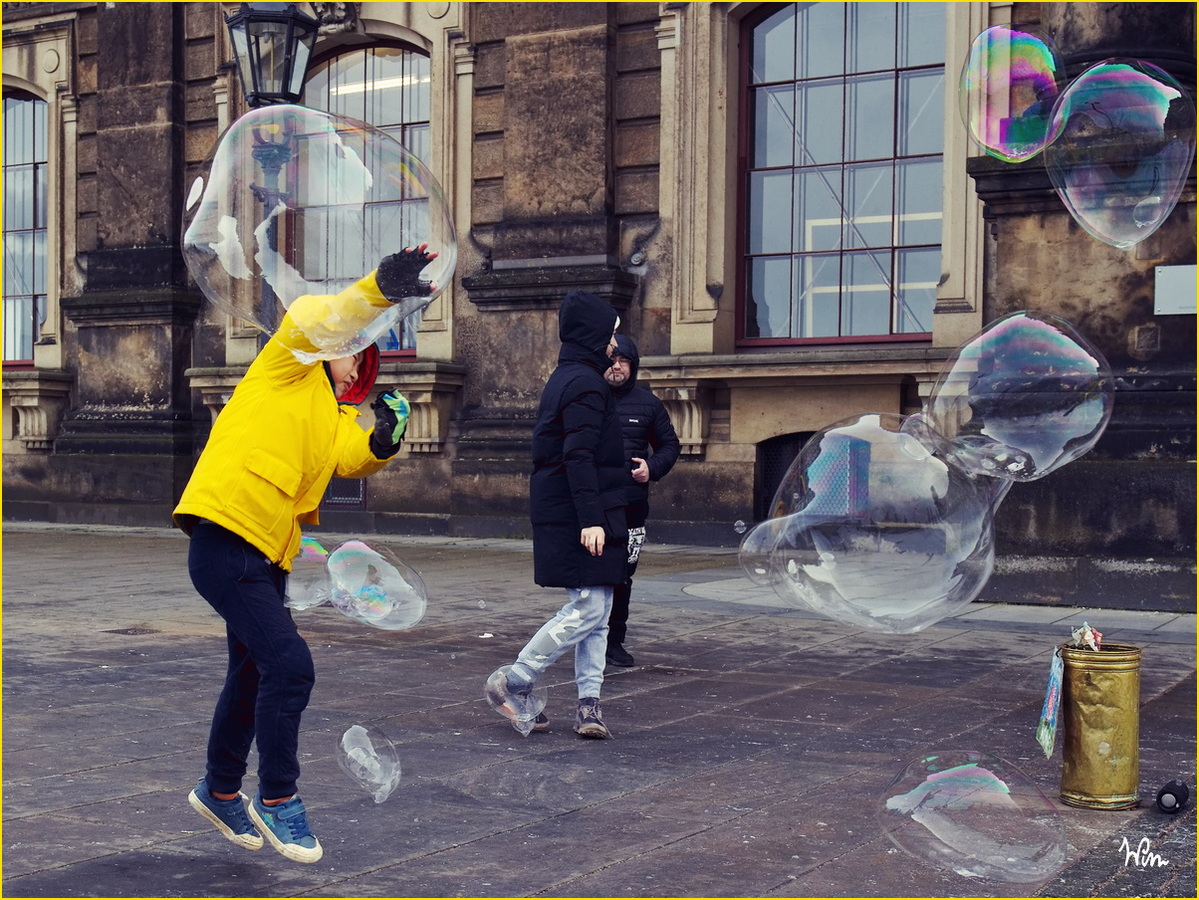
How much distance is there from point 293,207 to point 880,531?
2.58 m

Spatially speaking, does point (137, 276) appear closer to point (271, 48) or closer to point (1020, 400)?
point (271, 48)

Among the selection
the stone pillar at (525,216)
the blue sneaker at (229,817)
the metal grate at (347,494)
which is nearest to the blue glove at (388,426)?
the blue sneaker at (229,817)

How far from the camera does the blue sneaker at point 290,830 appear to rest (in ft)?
13.2

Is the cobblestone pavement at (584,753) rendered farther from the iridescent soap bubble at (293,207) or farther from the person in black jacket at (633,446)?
the iridescent soap bubble at (293,207)

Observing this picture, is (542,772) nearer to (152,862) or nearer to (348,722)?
(348,722)

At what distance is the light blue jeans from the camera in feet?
19.3

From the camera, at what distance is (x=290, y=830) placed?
4055mm

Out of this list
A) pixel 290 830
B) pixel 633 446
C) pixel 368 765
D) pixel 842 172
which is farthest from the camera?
pixel 842 172

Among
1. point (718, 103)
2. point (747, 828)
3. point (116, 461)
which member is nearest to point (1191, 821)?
point (747, 828)

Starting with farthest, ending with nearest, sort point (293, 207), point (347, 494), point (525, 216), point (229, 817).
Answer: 1. point (347, 494)
2. point (525, 216)
3. point (293, 207)
4. point (229, 817)

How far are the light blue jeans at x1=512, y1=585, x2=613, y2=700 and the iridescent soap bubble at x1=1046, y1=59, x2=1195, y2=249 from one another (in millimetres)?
3519

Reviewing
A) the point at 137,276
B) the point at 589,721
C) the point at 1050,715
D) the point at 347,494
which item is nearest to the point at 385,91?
the point at 137,276

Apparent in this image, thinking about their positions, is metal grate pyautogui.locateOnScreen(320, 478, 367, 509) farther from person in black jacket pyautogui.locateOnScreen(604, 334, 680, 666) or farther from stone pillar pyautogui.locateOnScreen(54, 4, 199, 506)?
person in black jacket pyautogui.locateOnScreen(604, 334, 680, 666)

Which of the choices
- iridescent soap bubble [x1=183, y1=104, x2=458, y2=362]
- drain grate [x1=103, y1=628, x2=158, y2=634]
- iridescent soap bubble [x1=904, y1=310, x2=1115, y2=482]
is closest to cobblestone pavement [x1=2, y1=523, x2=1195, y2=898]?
drain grate [x1=103, y1=628, x2=158, y2=634]
